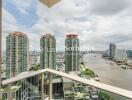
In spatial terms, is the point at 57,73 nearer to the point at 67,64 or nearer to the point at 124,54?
the point at 67,64

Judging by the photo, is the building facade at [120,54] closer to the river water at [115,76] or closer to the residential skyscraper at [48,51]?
the river water at [115,76]

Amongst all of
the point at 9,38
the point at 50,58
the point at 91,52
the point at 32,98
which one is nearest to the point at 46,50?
the point at 50,58

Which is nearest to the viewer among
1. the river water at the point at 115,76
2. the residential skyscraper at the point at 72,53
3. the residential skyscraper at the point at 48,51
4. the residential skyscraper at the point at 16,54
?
the residential skyscraper at the point at 16,54

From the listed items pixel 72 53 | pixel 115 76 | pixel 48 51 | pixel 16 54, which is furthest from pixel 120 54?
pixel 16 54

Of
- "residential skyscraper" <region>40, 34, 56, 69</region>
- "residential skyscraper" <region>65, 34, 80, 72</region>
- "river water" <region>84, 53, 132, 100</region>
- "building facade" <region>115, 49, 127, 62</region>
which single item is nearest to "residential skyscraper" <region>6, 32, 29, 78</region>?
"residential skyscraper" <region>40, 34, 56, 69</region>

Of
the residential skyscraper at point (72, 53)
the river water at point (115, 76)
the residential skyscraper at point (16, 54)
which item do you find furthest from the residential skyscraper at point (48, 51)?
the river water at point (115, 76)
